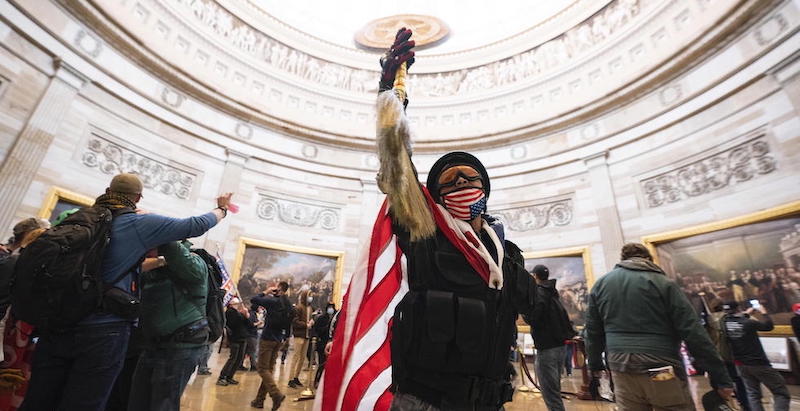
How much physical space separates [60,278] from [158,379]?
101 centimetres

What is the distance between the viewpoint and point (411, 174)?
1475 mm

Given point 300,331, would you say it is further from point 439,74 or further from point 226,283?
point 439,74

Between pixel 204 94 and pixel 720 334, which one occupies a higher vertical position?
pixel 204 94

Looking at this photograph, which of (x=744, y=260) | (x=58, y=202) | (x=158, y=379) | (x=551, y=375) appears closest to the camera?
(x=158, y=379)

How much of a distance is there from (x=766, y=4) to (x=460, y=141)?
27.7 ft

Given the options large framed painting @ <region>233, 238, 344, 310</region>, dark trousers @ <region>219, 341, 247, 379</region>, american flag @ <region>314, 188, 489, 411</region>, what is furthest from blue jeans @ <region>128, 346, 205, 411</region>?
large framed painting @ <region>233, 238, 344, 310</region>

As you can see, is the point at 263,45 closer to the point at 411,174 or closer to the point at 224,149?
the point at 224,149

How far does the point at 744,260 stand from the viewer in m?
7.00

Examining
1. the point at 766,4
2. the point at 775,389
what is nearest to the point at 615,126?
the point at 766,4

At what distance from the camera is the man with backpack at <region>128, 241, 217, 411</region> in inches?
93.4

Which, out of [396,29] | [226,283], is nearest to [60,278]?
[226,283]

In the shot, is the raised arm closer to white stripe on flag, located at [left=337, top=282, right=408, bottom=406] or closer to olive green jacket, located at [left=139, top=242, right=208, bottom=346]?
white stripe on flag, located at [left=337, top=282, right=408, bottom=406]

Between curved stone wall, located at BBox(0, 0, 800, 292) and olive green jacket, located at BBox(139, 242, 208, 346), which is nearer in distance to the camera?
olive green jacket, located at BBox(139, 242, 208, 346)

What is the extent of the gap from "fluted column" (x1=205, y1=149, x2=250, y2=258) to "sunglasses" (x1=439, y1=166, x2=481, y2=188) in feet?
35.9
